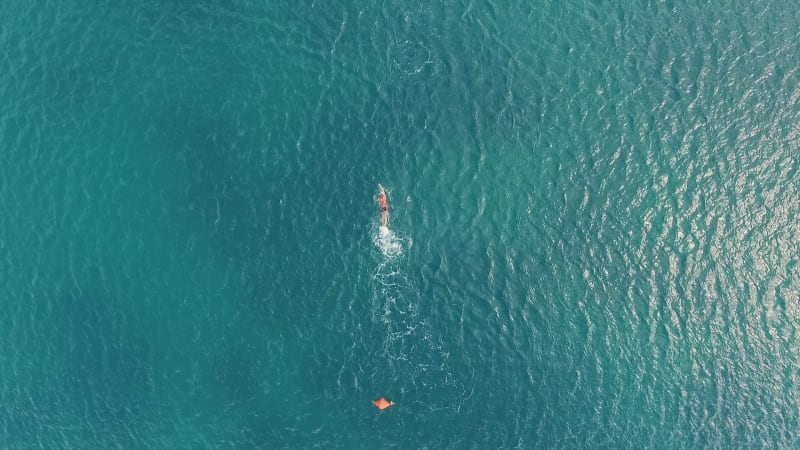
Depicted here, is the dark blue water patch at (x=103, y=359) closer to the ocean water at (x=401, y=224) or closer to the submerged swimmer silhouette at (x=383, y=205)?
the ocean water at (x=401, y=224)

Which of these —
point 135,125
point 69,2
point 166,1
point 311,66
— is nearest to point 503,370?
point 311,66

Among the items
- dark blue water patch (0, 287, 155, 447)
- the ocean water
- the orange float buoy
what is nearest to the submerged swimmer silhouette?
the ocean water

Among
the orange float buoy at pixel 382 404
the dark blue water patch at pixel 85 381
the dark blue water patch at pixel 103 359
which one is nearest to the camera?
the orange float buoy at pixel 382 404

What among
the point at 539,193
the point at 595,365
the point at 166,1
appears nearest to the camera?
the point at 595,365

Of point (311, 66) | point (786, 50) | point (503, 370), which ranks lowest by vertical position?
point (503, 370)

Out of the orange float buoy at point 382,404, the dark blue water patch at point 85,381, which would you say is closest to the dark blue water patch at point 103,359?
the dark blue water patch at point 85,381

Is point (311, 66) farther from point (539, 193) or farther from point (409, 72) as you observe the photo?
point (539, 193)
